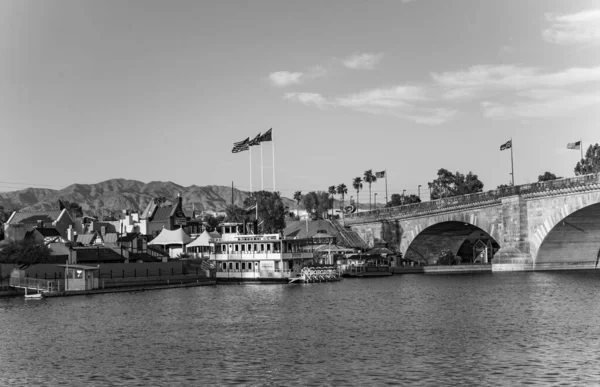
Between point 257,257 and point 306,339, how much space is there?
52099 mm

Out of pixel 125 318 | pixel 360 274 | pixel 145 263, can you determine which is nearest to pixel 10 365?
pixel 125 318

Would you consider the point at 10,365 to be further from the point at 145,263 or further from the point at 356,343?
the point at 145,263

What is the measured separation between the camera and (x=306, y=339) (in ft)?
169

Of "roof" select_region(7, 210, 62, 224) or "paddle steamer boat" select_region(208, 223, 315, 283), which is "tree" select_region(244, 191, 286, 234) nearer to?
"roof" select_region(7, 210, 62, 224)

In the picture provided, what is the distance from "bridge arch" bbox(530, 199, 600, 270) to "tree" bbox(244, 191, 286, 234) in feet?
214

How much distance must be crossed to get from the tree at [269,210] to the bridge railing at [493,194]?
67.9 ft

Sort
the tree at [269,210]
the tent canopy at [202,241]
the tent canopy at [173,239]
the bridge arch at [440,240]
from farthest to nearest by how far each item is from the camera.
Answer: the tree at [269,210] → the bridge arch at [440,240] → the tent canopy at [173,239] → the tent canopy at [202,241]

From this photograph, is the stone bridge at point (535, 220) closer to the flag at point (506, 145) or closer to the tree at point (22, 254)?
the flag at point (506, 145)

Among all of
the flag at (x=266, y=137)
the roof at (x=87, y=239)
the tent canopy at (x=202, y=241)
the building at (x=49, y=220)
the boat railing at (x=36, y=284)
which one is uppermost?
the flag at (x=266, y=137)

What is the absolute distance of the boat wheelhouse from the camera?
102312 mm

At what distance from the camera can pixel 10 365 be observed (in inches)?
1702

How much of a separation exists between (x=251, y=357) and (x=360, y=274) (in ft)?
268

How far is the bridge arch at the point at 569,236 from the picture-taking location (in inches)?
4141

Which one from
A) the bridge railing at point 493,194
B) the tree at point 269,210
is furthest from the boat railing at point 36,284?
the tree at point 269,210
